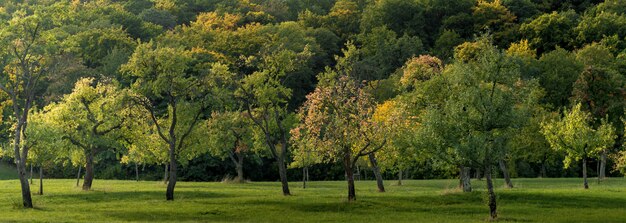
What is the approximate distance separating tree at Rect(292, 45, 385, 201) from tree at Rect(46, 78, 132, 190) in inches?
746

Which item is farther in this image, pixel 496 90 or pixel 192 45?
pixel 192 45

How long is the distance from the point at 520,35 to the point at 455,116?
99033mm

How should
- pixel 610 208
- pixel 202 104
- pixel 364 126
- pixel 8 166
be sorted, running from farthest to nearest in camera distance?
pixel 8 166 → pixel 202 104 → pixel 364 126 → pixel 610 208

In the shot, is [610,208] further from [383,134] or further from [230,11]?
[230,11]

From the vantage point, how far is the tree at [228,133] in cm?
8588

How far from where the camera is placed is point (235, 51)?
5271 inches

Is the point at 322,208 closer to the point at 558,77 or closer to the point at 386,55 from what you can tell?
the point at 558,77

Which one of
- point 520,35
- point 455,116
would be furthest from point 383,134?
point 520,35

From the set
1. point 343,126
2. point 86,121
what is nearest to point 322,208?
point 343,126

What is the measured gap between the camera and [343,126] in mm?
55688

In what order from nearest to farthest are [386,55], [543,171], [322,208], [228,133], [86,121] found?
[322,208] → [86,121] → [228,133] → [543,171] → [386,55]

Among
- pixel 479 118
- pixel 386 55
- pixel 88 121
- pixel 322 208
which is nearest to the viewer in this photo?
pixel 479 118

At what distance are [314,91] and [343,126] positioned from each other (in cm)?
5815

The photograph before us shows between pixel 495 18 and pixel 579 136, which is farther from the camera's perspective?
pixel 495 18
